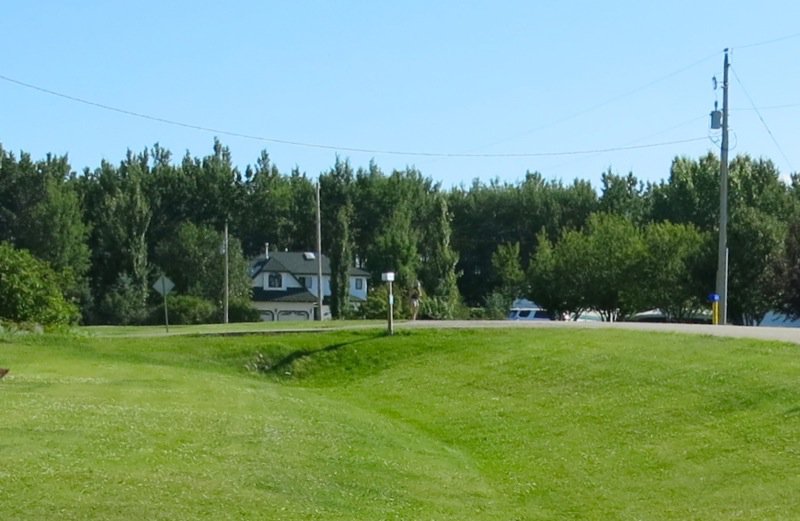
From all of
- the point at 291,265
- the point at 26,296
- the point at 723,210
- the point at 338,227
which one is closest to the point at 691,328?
the point at 723,210

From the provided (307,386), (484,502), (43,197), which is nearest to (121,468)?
(484,502)

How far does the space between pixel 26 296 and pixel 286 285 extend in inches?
2102

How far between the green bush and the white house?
50.9 metres

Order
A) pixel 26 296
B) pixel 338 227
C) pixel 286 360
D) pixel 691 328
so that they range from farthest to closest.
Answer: pixel 338 227, pixel 26 296, pixel 286 360, pixel 691 328

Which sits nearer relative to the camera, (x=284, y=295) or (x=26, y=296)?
(x=26, y=296)

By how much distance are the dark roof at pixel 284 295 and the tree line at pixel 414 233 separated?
3.86m

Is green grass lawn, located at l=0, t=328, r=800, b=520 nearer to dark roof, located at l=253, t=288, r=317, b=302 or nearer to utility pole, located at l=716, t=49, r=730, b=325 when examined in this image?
utility pole, located at l=716, t=49, r=730, b=325

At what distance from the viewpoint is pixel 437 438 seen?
20.3 meters

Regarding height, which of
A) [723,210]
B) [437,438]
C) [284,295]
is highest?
[723,210]

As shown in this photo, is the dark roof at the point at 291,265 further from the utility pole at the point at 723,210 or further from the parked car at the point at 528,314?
the utility pole at the point at 723,210

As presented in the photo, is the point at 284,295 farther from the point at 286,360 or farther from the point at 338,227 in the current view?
the point at 286,360

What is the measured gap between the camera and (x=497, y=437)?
19.9 meters

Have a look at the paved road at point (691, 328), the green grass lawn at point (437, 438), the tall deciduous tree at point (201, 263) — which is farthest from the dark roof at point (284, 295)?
the green grass lawn at point (437, 438)

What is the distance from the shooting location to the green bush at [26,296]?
42500mm
